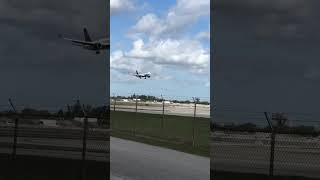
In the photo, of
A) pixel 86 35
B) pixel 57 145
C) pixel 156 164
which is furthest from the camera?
pixel 57 145

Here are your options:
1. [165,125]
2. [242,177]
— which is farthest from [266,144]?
[165,125]

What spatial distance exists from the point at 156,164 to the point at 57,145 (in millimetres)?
4321

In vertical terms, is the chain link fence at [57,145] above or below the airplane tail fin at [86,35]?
below

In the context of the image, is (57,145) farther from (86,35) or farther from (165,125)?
(165,125)

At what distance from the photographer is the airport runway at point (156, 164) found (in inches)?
400

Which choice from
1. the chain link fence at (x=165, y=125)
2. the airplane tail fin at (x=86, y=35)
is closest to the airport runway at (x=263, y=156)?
the chain link fence at (x=165, y=125)

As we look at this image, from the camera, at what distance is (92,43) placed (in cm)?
1014

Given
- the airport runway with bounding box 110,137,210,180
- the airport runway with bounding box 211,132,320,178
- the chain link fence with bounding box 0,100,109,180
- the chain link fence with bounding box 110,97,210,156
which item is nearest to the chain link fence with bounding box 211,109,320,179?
the airport runway with bounding box 211,132,320,178

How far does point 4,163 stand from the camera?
1197 cm

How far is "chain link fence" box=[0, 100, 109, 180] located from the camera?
10.6 m

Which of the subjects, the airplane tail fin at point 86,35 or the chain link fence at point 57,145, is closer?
the airplane tail fin at point 86,35

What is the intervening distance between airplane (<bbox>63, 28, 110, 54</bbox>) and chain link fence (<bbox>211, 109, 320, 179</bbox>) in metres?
2.19

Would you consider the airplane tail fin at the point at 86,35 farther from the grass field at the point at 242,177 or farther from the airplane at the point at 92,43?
the grass field at the point at 242,177

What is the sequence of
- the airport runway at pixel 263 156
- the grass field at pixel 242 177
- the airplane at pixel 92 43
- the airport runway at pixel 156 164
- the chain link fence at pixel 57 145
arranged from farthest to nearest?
1. the airport runway at pixel 263 156
2. the chain link fence at pixel 57 145
3. the airport runway at pixel 156 164
4. the grass field at pixel 242 177
5. the airplane at pixel 92 43
